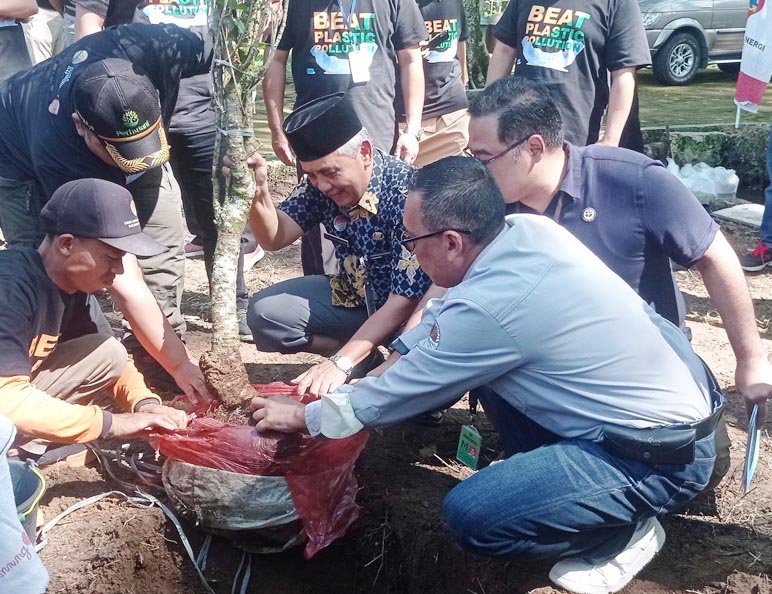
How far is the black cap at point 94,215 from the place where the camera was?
266cm

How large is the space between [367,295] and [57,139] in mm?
1354

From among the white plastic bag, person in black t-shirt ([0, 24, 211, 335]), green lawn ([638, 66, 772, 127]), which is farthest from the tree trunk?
green lawn ([638, 66, 772, 127])

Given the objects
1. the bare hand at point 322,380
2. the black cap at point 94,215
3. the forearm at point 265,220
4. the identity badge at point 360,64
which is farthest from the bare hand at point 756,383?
the identity badge at point 360,64

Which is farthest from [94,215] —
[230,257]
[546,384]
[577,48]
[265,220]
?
[577,48]

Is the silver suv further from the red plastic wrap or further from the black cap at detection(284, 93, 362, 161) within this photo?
the red plastic wrap

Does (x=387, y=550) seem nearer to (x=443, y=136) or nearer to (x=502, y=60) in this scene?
(x=502, y=60)

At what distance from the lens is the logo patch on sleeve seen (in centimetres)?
238

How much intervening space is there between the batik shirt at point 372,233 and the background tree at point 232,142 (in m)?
0.55

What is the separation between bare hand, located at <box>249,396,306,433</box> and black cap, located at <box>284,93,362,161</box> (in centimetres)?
92

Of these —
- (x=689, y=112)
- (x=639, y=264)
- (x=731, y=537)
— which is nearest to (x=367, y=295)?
(x=639, y=264)

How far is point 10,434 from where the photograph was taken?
6.52ft

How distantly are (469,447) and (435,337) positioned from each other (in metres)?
0.96

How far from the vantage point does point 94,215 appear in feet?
8.71

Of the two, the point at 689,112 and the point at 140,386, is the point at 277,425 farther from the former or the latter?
the point at 689,112
